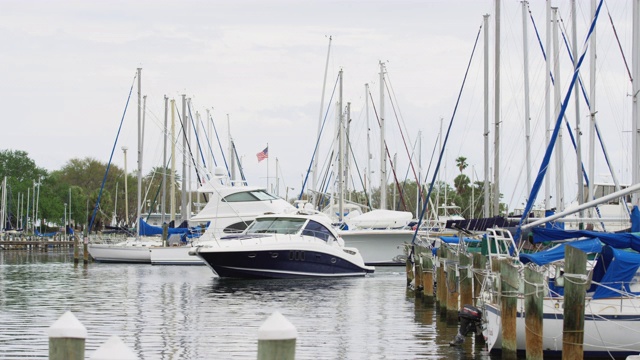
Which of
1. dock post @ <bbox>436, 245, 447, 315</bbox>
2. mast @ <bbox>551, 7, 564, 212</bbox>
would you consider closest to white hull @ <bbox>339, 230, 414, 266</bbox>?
mast @ <bbox>551, 7, 564, 212</bbox>

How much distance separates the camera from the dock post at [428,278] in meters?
30.8

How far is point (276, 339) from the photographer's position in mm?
7637

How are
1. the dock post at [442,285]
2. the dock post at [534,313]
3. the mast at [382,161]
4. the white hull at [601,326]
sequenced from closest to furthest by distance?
the dock post at [534,313] < the white hull at [601,326] < the dock post at [442,285] < the mast at [382,161]

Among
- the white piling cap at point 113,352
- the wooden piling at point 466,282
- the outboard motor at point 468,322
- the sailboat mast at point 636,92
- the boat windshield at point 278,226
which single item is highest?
the sailboat mast at point 636,92

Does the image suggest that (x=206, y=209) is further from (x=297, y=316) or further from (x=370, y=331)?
(x=370, y=331)

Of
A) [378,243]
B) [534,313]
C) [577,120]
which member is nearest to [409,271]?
[577,120]

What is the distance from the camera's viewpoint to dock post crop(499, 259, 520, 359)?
17.9 metres

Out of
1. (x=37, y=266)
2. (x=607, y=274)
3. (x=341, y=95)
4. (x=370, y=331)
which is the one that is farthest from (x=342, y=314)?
(x=341, y=95)

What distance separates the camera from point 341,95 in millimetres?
62719

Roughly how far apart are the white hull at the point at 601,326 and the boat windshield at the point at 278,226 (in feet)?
75.5

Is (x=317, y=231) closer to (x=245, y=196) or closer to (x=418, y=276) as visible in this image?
(x=418, y=276)

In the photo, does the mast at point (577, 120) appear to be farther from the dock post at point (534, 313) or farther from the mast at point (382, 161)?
the mast at point (382, 161)

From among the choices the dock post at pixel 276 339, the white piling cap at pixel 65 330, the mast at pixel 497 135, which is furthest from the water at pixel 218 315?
the dock post at pixel 276 339

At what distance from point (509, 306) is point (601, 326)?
177 centimetres
